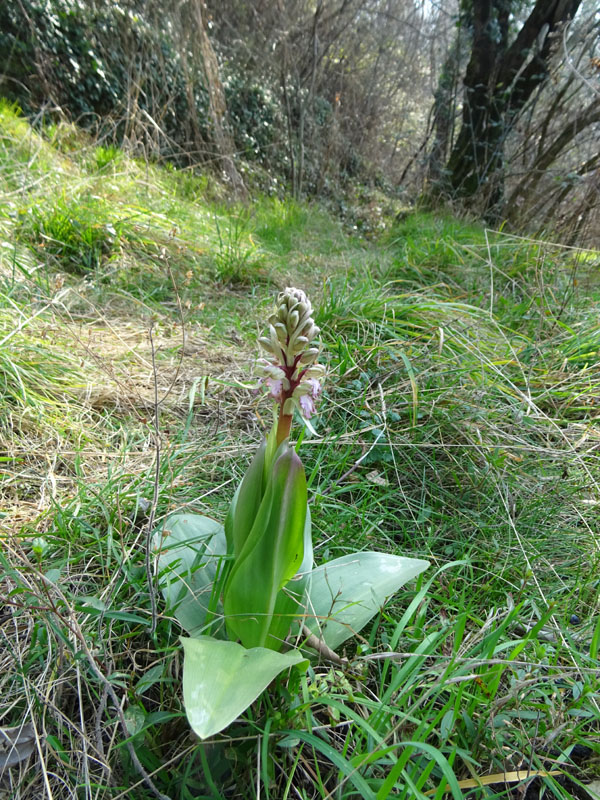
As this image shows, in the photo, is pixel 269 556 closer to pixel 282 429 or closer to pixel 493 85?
pixel 282 429

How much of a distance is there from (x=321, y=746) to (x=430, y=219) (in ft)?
19.2

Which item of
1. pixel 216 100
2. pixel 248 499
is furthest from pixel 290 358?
pixel 216 100

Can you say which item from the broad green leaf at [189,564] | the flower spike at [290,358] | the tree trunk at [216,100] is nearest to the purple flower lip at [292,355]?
the flower spike at [290,358]

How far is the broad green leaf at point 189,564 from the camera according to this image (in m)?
1.08

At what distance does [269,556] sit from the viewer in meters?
0.92

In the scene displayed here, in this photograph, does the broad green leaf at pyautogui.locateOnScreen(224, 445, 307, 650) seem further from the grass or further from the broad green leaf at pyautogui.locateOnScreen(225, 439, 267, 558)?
the grass

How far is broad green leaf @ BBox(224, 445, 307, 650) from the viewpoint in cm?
88

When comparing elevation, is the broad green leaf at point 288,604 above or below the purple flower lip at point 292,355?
below

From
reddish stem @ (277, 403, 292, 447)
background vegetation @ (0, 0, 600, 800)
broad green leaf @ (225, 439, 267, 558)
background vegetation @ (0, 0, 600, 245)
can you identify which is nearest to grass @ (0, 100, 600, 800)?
background vegetation @ (0, 0, 600, 800)

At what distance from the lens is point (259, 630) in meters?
0.99

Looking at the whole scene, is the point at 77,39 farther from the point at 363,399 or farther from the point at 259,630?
the point at 259,630

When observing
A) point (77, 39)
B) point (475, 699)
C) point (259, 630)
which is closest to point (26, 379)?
point (259, 630)

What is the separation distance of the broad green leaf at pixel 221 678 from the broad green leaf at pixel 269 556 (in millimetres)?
112

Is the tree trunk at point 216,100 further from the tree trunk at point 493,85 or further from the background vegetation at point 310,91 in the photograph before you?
the tree trunk at point 493,85
